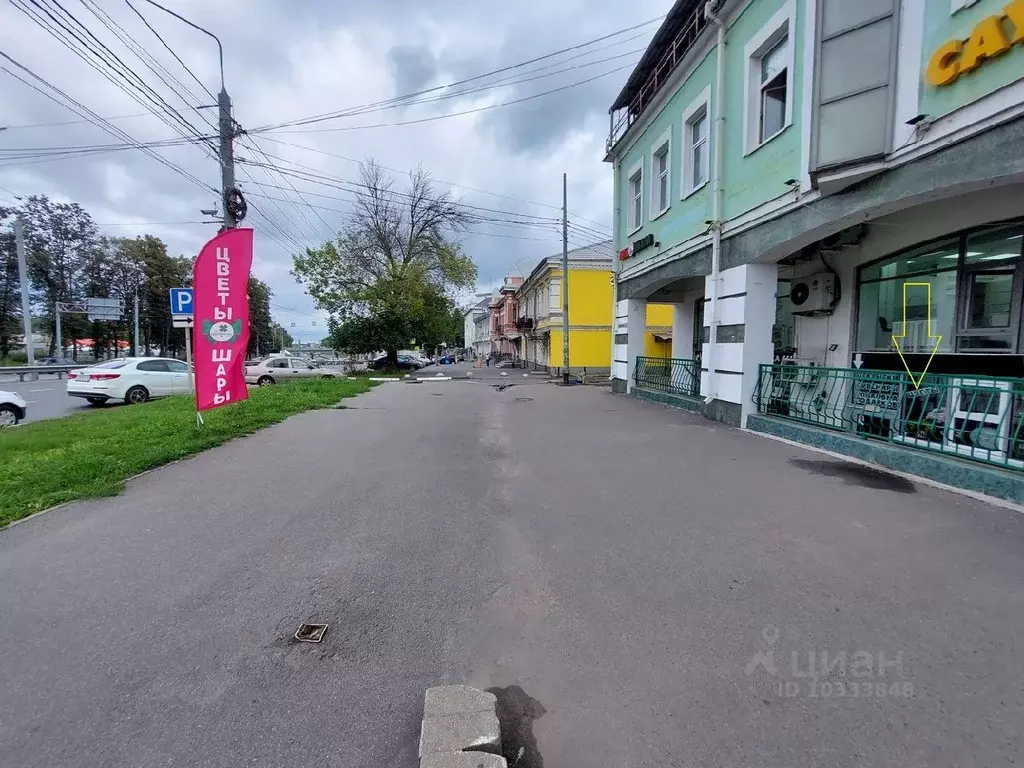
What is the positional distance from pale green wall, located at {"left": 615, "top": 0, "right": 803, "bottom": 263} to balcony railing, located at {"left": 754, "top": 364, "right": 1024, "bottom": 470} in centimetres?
→ 330

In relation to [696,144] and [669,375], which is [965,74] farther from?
[669,375]

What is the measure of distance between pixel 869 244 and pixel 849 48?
3.88 metres

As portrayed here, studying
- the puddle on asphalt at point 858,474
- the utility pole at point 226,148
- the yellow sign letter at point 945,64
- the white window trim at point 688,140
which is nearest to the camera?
the yellow sign letter at point 945,64

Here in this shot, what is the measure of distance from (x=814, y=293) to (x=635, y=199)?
22.5 ft

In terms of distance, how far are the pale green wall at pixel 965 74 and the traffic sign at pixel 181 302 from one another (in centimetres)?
1274

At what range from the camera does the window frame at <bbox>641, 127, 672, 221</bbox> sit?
38.8 feet

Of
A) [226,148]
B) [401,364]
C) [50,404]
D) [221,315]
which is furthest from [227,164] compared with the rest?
[401,364]

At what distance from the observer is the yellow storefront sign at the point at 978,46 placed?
14.3 feet

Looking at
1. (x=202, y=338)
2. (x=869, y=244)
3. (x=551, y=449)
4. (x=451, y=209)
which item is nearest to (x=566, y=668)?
(x=551, y=449)

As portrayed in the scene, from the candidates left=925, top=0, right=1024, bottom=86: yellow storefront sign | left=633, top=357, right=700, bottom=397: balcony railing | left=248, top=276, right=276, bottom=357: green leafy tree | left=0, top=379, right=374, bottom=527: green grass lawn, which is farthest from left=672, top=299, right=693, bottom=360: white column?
left=248, top=276, right=276, bottom=357: green leafy tree

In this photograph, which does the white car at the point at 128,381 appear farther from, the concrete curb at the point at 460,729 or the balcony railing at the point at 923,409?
the balcony railing at the point at 923,409

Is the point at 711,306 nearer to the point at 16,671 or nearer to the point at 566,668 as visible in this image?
the point at 566,668

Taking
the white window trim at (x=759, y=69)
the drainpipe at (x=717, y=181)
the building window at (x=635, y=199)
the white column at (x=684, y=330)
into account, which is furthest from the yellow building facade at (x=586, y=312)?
the white window trim at (x=759, y=69)

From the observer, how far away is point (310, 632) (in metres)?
2.71
